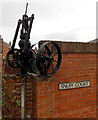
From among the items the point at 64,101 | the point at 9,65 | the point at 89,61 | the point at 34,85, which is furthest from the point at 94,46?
the point at 9,65

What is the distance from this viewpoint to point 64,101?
3.20 m

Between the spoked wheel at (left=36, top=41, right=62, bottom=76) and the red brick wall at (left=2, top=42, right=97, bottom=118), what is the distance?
15cm

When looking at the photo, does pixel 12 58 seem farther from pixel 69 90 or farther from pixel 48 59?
pixel 69 90

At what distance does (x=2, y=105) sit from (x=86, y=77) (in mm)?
1832

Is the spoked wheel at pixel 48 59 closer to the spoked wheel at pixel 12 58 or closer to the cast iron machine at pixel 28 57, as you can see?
the cast iron machine at pixel 28 57

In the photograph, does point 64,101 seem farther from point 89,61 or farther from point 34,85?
point 89,61

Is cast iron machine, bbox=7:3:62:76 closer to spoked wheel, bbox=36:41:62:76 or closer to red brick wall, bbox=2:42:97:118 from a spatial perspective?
spoked wheel, bbox=36:41:62:76

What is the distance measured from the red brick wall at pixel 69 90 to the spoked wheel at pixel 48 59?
0.15 metres

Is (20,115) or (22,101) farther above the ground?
(22,101)

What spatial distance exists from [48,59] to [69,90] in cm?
93

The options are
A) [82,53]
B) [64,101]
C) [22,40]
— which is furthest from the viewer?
[82,53]

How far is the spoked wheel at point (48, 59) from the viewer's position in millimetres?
2586

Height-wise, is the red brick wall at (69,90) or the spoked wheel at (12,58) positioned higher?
the spoked wheel at (12,58)

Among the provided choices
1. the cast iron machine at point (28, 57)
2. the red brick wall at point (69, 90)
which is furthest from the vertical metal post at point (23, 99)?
the cast iron machine at point (28, 57)
